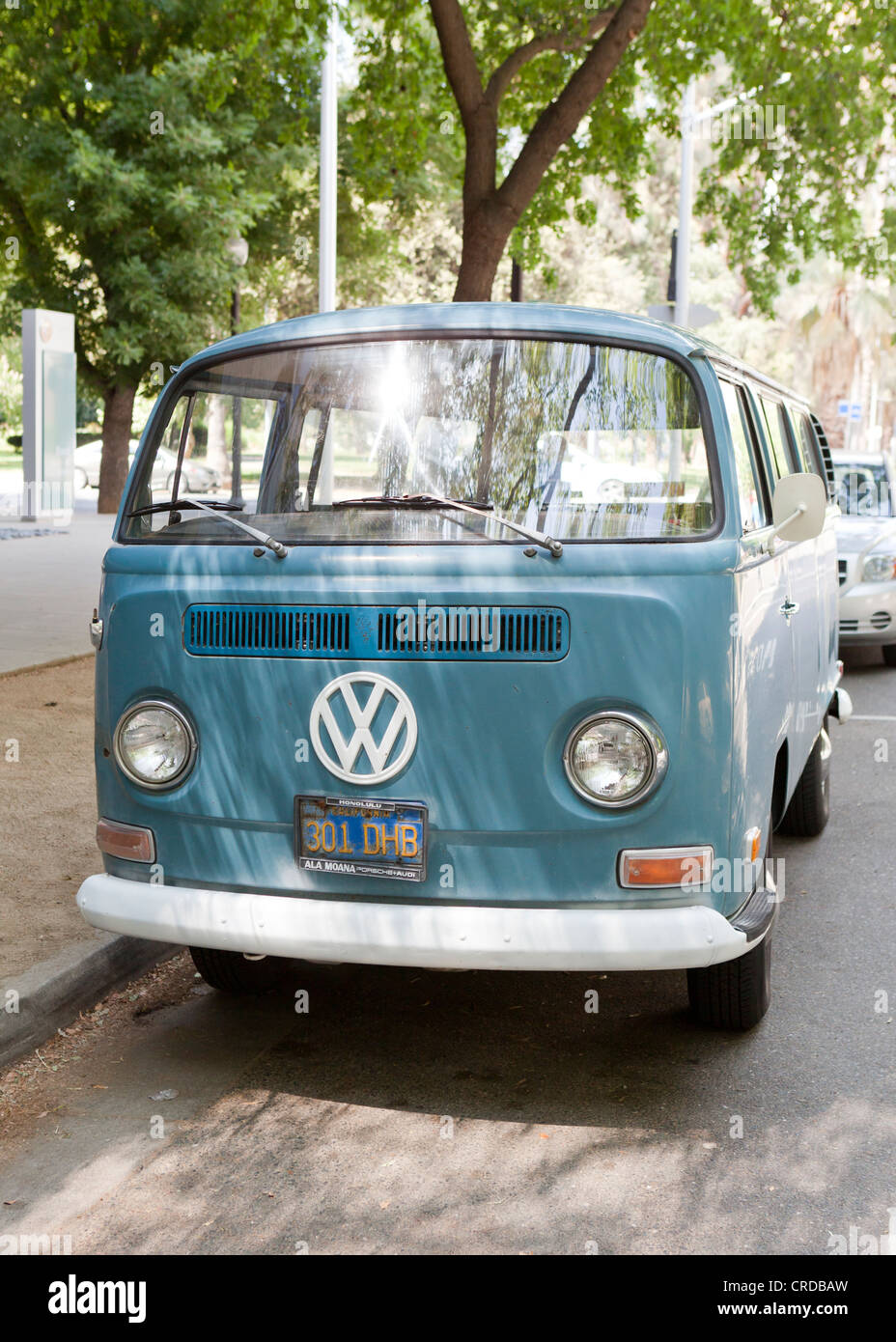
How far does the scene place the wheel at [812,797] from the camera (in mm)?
6894

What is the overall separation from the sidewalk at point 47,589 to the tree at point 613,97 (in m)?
4.70

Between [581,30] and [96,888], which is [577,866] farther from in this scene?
[581,30]

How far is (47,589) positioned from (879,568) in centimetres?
815

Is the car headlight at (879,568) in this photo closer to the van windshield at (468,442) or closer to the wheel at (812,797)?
the wheel at (812,797)

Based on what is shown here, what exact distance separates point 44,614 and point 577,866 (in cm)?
1025

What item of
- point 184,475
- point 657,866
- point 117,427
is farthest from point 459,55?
point 117,427

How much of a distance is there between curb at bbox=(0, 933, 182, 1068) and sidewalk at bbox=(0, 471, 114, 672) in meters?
5.68

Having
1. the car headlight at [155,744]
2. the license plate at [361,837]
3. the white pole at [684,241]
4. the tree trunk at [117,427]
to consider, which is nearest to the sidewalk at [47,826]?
the car headlight at [155,744]

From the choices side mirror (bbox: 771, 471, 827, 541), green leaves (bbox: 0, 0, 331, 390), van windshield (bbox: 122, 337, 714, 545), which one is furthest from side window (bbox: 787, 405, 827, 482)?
green leaves (bbox: 0, 0, 331, 390)

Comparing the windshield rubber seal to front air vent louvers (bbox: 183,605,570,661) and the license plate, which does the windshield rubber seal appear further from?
the license plate

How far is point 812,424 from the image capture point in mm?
7434
